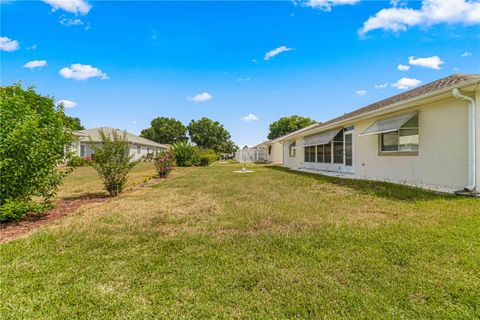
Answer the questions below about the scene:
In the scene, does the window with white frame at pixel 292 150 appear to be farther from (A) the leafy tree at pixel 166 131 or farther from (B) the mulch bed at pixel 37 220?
(A) the leafy tree at pixel 166 131

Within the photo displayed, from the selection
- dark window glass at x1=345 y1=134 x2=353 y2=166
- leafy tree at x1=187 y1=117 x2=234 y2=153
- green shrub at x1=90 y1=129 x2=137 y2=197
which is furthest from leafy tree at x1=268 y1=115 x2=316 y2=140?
green shrub at x1=90 y1=129 x2=137 y2=197

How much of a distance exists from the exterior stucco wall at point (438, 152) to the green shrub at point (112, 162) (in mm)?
11696

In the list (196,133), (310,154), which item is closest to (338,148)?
(310,154)

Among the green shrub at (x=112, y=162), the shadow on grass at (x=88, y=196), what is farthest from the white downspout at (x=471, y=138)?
the shadow on grass at (x=88, y=196)

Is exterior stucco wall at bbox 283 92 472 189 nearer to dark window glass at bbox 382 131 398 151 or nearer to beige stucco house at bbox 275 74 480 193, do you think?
beige stucco house at bbox 275 74 480 193

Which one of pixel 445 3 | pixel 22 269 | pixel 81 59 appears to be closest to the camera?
pixel 22 269

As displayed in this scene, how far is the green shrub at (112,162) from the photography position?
9352mm

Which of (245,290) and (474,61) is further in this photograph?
(474,61)

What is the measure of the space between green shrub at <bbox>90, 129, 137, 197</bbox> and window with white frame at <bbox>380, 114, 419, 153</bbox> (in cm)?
1165

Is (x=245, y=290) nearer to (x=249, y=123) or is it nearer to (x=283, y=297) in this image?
(x=283, y=297)

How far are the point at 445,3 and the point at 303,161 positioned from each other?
1579cm

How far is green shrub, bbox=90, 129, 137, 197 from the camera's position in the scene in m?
9.35

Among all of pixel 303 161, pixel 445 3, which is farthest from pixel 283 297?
pixel 303 161

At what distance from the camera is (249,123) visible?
60125 mm
